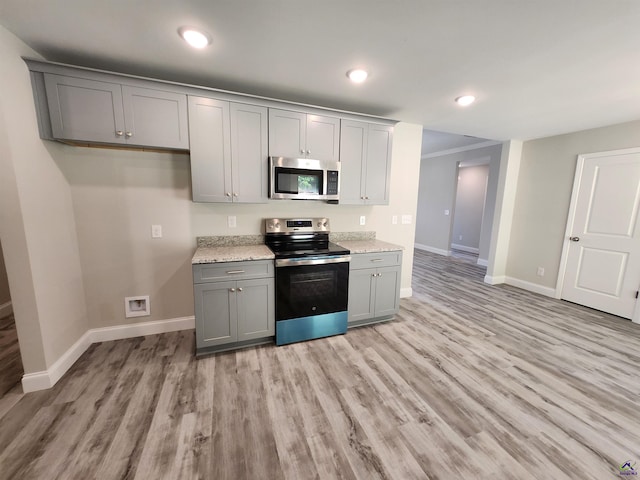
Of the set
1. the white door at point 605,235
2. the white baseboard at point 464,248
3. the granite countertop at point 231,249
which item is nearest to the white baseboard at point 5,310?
the granite countertop at point 231,249

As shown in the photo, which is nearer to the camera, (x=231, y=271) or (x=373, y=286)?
(x=231, y=271)

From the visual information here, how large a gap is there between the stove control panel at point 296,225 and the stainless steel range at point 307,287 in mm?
11

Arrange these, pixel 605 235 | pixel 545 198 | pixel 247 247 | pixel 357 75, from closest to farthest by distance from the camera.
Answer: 1. pixel 357 75
2. pixel 247 247
3. pixel 605 235
4. pixel 545 198

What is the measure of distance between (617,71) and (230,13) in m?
2.94

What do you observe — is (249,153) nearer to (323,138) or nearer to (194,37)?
(323,138)

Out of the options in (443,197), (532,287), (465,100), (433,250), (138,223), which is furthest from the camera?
(433,250)

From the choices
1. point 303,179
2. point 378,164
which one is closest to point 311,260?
point 303,179

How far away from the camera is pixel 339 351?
2.52 m

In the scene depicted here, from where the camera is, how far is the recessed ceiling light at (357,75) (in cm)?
211

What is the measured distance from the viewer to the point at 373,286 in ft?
9.62

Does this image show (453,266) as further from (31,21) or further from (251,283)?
(31,21)

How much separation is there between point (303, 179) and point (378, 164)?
97 centimetres

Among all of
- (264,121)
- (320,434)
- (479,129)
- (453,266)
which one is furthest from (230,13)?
(453,266)

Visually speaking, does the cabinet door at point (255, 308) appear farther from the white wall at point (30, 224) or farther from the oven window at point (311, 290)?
the white wall at point (30, 224)
